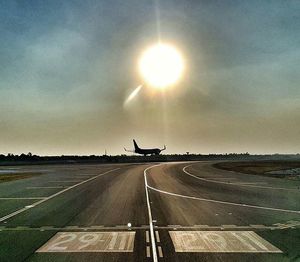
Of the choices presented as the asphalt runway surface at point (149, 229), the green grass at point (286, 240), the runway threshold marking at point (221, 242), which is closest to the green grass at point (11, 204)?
the asphalt runway surface at point (149, 229)

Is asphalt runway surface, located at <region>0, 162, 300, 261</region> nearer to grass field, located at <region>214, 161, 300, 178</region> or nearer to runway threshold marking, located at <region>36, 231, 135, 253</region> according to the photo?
runway threshold marking, located at <region>36, 231, 135, 253</region>

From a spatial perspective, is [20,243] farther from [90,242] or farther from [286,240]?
[286,240]

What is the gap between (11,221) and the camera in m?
16.5

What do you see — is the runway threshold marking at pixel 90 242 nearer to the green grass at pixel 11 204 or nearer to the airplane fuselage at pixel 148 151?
the green grass at pixel 11 204

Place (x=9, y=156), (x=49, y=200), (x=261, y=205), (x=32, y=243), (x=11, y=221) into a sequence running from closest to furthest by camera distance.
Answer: (x=32, y=243)
(x=11, y=221)
(x=261, y=205)
(x=49, y=200)
(x=9, y=156)

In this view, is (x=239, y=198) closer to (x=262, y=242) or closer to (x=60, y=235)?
(x=262, y=242)

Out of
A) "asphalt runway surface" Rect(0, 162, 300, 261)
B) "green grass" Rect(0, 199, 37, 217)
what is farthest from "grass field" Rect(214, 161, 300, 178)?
"green grass" Rect(0, 199, 37, 217)

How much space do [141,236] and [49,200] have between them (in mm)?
12961

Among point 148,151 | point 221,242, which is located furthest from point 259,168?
point 148,151

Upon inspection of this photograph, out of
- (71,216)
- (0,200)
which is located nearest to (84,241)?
(71,216)

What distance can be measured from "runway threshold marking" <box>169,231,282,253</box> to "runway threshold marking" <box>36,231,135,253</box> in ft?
6.28

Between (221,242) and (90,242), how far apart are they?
513 centimetres

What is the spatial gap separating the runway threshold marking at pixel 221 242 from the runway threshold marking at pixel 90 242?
1.92 m

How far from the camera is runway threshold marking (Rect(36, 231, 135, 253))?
11.6 metres
